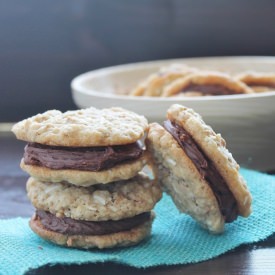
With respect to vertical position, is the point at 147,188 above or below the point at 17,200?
above

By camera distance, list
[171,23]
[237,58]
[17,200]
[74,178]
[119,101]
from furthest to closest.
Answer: [171,23] < [237,58] < [119,101] < [17,200] < [74,178]

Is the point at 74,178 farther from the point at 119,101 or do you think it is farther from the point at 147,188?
the point at 119,101

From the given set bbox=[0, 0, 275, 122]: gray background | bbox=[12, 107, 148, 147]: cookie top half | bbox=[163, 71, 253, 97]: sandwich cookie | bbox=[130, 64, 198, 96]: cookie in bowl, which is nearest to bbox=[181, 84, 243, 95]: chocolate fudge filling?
bbox=[163, 71, 253, 97]: sandwich cookie

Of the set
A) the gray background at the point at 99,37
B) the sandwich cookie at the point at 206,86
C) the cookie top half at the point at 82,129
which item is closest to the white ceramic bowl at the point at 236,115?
the sandwich cookie at the point at 206,86

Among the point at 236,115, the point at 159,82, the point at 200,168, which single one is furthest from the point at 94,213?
the point at 159,82

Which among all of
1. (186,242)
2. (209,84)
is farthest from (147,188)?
(209,84)

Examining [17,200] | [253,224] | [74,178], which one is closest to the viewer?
[74,178]
